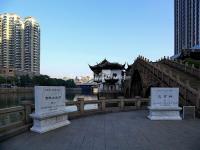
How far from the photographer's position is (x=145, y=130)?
966 centimetres

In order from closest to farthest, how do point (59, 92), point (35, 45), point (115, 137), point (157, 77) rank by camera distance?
1. point (115, 137)
2. point (59, 92)
3. point (157, 77)
4. point (35, 45)

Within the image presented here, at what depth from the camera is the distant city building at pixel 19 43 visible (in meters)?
100

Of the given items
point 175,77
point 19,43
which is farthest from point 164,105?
point 19,43

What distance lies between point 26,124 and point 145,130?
4876 millimetres

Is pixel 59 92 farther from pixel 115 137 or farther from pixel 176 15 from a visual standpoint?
pixel 176 15

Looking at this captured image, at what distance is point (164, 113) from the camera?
13102 millimetres

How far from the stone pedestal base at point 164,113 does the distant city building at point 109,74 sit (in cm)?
6178

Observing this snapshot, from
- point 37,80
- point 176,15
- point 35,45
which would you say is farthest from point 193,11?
point 35,45

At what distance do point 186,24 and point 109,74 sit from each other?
119 feet

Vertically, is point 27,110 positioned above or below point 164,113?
above

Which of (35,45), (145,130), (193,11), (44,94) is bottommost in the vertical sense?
(145,130)

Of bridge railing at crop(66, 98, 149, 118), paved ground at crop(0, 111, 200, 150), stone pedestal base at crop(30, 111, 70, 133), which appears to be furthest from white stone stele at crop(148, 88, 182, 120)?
stone pedestal base at crop(30, 111, 70, 133)

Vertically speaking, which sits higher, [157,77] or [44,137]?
[157,77]

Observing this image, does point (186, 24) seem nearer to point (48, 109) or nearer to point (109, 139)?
point (48, 109)
